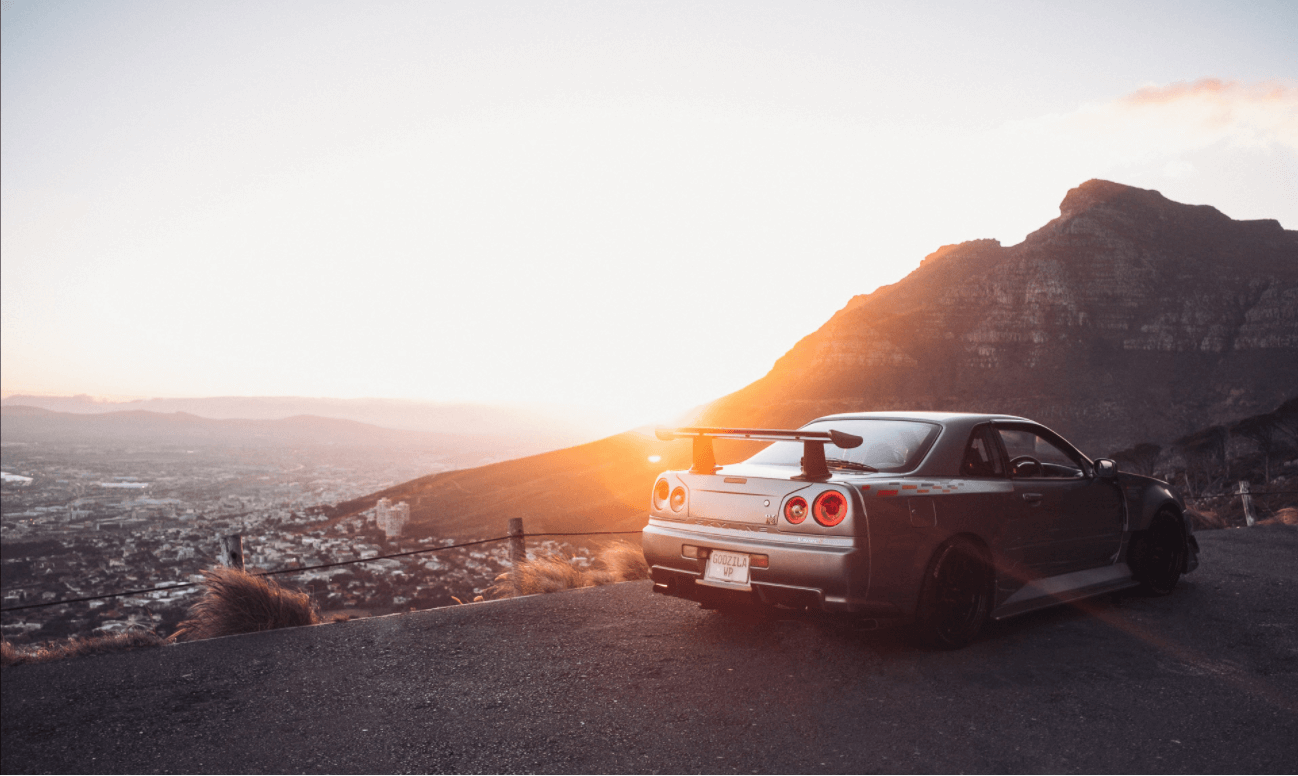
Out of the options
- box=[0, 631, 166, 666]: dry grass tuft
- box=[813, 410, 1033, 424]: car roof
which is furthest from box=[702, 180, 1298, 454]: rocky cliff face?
box=[0, 631, 166, 666]: dry grass tuft

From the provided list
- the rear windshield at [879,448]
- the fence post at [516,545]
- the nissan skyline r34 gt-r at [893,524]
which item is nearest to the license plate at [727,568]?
the nissan skyline r34 gt-r at [893,524]

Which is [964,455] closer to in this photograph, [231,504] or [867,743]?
[867,743]

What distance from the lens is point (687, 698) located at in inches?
172

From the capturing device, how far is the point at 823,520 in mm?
4590

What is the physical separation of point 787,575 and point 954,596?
1277mm

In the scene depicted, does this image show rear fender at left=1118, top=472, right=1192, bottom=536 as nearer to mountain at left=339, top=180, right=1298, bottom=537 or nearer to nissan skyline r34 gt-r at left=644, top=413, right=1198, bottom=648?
nissan skyline r34 gt-r at left=644, top=413, right=1198, bottom=648

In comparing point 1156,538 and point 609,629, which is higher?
point 1156,538

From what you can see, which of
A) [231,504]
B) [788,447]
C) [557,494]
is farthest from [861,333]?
[788,447]

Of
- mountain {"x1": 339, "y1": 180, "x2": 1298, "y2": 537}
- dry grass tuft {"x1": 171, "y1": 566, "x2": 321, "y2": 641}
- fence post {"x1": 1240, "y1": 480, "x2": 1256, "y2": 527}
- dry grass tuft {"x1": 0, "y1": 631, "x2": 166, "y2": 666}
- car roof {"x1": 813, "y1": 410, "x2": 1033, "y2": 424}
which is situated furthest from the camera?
mountain {"x1": 339, "y1": 180, "x2": 1298, "y2": 537}

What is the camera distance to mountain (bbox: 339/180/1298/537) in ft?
231

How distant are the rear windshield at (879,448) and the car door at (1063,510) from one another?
0.65 metres

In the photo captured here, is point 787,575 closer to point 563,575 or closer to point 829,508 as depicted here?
point 829,508

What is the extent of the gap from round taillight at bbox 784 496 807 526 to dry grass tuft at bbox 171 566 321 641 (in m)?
5.09

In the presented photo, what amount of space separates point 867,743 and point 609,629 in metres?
2.78
